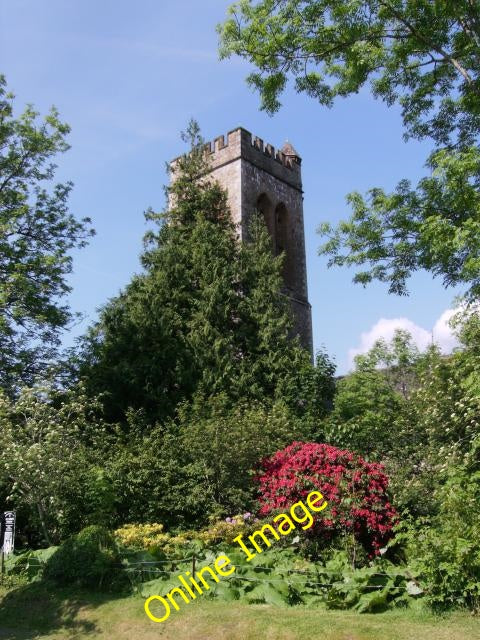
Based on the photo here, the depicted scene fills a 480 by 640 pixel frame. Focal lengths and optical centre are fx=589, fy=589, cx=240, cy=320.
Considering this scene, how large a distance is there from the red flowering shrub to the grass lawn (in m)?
2.11

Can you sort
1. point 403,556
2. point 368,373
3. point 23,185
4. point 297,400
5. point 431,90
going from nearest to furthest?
point 403,556
point 431,90
point 297,400
point 23,185
point 368,373

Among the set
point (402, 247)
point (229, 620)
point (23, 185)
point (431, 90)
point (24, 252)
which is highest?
point (23, 185)

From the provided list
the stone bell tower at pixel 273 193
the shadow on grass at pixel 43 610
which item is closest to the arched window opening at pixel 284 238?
the stone bell tower at pixel 273 193

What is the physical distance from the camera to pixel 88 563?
9.22 meters

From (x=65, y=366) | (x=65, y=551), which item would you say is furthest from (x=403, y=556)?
(x=65, y=366)

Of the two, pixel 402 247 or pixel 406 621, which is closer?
pixel 406 621

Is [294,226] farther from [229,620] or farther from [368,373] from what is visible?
[229,620]

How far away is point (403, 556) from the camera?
896cm

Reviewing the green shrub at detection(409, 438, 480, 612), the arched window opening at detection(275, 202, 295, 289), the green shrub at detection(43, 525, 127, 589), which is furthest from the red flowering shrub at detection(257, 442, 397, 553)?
the arched window opening at detection(275, 202, 295, 289)

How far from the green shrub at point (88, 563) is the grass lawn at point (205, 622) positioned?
0.90ft

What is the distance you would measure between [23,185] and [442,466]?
14380 mm

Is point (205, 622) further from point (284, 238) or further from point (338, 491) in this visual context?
point (284, 238)

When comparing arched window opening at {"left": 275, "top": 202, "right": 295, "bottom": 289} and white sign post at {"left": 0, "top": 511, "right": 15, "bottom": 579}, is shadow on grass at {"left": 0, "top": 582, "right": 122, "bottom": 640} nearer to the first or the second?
white sign post at {"left": 0, "top": 511, "right": 15, "bottom": 579}

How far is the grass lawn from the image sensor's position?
6.20 m
